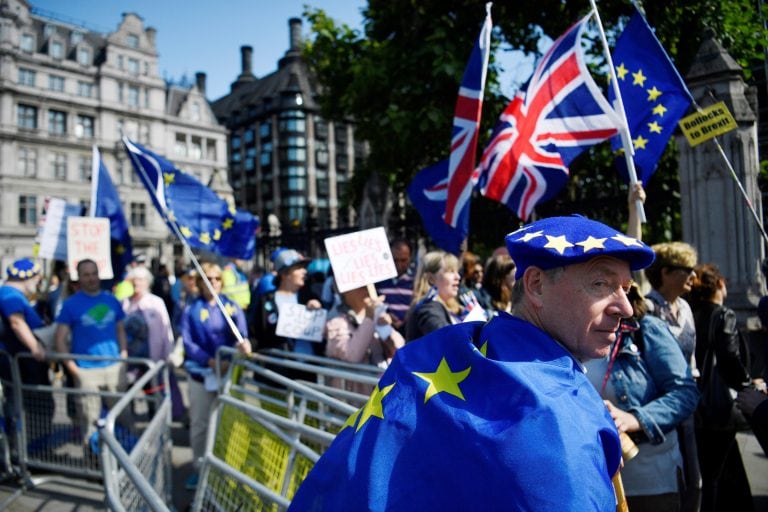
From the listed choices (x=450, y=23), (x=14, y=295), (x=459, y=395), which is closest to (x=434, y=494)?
(x=459, y=395)

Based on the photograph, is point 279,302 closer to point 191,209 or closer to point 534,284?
point 191,209

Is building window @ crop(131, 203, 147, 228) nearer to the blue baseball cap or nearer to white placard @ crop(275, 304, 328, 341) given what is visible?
white placard @ crop(275, 304, 328, 341)

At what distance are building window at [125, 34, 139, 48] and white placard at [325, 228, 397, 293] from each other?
199ft

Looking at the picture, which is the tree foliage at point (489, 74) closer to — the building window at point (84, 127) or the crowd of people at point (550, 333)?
the crowd of people at point (550, 333)

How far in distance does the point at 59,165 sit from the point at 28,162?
237 cm

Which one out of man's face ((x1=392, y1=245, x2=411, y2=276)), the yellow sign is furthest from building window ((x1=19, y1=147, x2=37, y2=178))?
the yellow sign

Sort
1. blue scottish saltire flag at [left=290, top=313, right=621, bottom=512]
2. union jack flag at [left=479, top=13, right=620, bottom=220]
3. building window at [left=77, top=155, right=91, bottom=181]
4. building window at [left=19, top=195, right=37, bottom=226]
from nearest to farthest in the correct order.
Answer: blue scottish saltire flag at [left=290, top=313, right=621, bottom=512]
union jack flag at [left=479, top=13, right=620, bottom=220]
building window at [left=19, top=195, right=37, bottom=226]
building window at [left=77, top=155, right=91, bottom=181]

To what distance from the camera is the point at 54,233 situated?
7223 mm

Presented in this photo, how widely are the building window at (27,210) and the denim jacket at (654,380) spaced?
2224 inches

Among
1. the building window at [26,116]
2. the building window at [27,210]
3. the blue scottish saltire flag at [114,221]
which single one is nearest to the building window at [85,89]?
the building window at [26,116]

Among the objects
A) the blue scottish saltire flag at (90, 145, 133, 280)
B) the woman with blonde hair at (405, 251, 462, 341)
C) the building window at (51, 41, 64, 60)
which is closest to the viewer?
the woman with blonde hair at (405, 251, 462, 341)

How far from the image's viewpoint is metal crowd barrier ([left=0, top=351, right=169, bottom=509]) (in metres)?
5.21

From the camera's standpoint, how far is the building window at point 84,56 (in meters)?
53.8

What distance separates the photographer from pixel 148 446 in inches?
140
